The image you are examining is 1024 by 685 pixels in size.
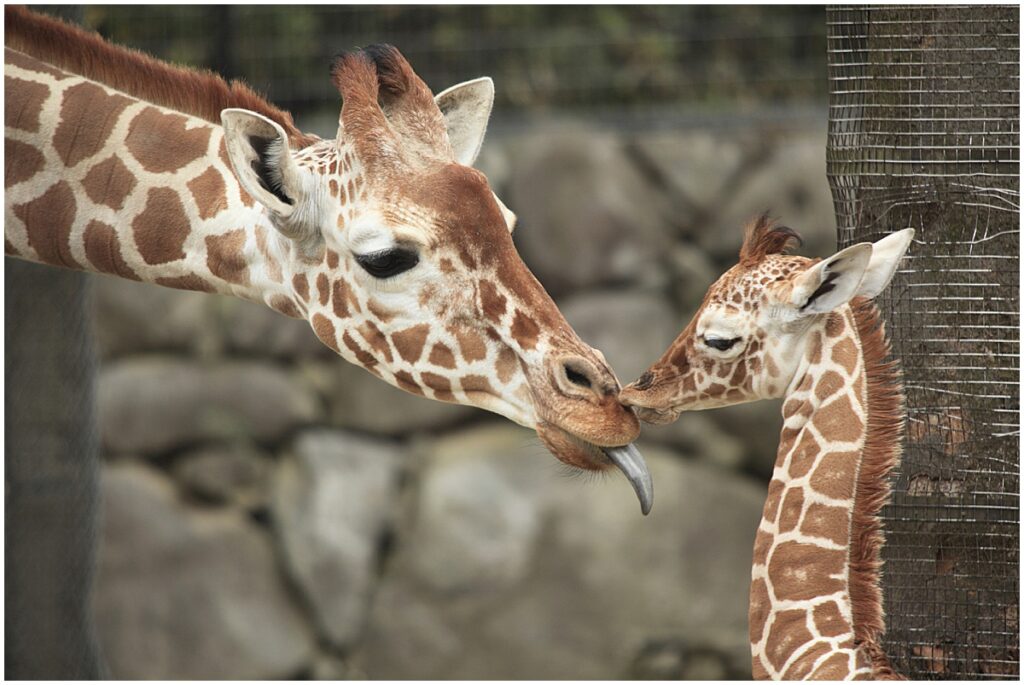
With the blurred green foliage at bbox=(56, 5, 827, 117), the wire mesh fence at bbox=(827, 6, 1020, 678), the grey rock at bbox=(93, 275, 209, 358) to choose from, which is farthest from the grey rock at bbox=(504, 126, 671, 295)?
the wire mesh fence at bbox=(827, 6, 1020, 678)

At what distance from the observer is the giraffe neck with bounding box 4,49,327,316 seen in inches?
115

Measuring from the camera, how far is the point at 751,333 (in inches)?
116

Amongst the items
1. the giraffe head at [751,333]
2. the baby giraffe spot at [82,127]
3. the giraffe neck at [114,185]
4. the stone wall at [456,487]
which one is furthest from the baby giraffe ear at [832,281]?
the stone wall at [456,487]

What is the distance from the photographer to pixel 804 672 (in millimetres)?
2775

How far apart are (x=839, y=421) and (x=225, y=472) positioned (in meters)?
4.95

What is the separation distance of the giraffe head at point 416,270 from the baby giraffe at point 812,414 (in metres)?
0.52

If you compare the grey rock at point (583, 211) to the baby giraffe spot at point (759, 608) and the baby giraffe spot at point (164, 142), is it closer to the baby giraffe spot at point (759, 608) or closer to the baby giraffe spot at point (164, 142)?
the baby giraffe spot at point (164, 142)

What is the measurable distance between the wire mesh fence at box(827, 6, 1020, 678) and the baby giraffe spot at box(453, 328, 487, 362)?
0.99 meters

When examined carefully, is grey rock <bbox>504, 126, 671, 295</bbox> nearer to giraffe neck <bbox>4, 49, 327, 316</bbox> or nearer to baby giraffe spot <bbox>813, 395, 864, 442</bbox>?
giraffe neck <bbox>4, 49, 327, 316</bbox>

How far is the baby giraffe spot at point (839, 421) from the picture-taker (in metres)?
2.90

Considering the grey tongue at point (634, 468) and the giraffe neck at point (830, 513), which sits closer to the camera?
the grey tongue at point (634, 468)

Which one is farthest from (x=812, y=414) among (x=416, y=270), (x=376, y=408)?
(x=376, y=408)

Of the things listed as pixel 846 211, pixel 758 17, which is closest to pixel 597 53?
pixel 758 17

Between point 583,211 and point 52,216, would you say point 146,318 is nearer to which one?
point 583,211
